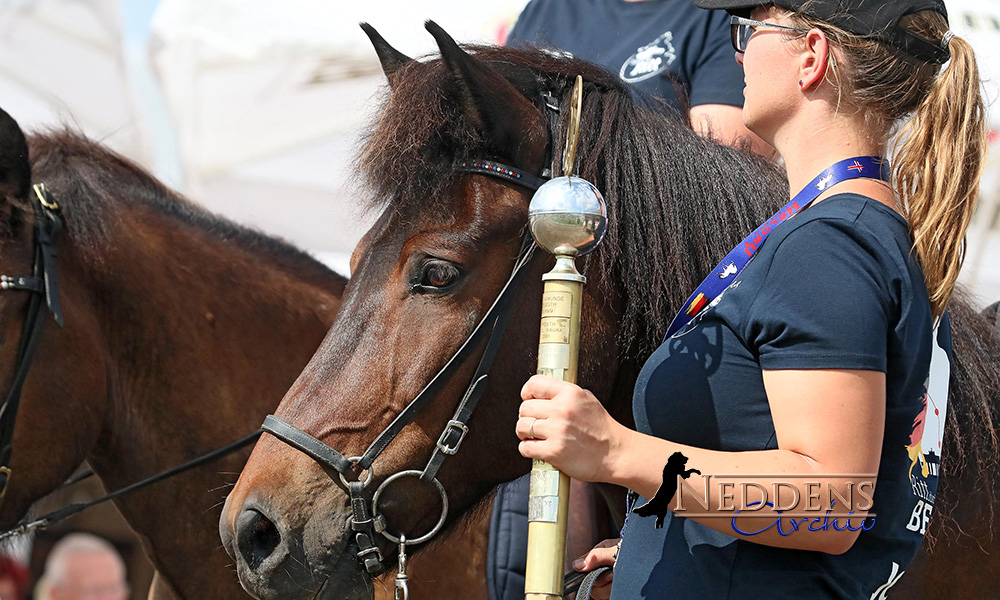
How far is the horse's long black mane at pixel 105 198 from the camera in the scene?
10.7 feet

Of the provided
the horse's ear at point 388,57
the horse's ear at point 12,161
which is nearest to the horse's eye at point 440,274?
→ the horse's ear at point 388,57

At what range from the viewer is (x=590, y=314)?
1.93 metres

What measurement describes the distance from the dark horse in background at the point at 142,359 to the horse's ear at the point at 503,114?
141cm

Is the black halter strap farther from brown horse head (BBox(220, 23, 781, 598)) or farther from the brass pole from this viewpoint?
the brass pole

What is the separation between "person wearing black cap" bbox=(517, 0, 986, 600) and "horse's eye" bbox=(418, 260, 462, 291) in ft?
1.39

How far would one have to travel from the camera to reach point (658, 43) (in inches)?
118

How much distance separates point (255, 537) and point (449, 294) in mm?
589

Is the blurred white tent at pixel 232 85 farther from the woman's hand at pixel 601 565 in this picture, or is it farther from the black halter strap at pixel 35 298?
the woman's hand at pixel 601 565

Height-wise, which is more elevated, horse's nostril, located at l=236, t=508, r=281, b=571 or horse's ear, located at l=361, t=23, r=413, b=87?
horse's ear, located at l=361, t=23, r=413, b=87

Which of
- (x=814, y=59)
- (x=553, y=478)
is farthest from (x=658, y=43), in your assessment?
(x=553, y=478)

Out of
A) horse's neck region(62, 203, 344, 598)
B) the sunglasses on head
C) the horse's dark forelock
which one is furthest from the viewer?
horse's neck region(62, 203, 344, 598)

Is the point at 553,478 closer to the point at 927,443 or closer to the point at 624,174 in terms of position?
the point at 927,443

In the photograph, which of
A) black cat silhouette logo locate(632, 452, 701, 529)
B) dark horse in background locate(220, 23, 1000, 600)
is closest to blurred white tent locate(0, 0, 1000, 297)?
dark horse in background locate(220, 23, 1000, 600)

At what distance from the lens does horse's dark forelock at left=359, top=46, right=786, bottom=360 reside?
1961 mm
